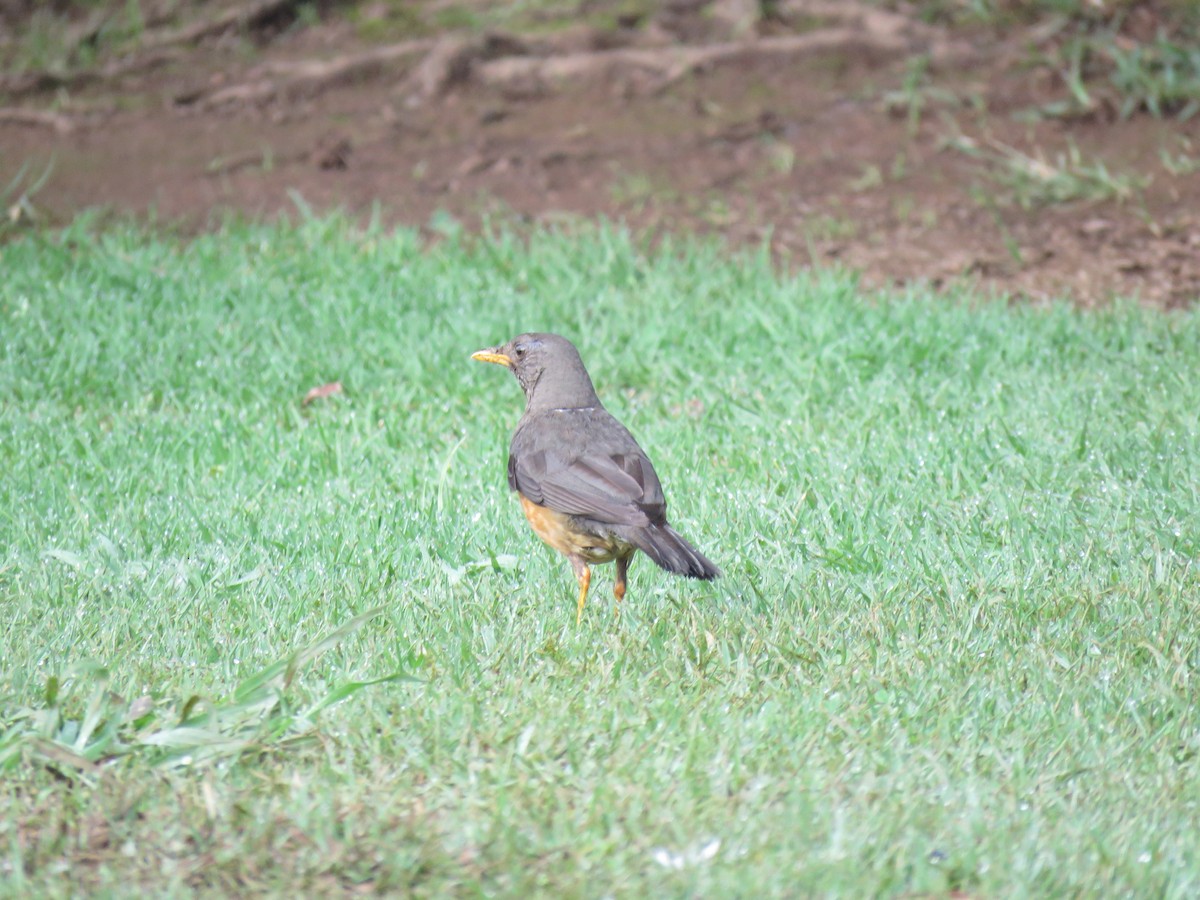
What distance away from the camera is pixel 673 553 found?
3.96m

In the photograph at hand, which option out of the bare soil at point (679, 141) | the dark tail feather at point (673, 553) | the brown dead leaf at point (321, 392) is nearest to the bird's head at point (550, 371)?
the dark tail feather at point (673, 553)

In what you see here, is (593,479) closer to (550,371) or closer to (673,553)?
(673,553)

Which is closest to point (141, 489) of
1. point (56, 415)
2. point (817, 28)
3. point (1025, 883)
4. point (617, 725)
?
point (56, 415)

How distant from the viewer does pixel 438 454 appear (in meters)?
6.11

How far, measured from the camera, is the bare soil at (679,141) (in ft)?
28.6

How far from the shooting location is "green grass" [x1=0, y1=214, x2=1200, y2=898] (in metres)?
3.03

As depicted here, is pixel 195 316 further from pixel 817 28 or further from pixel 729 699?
Answer: pixel 817 28

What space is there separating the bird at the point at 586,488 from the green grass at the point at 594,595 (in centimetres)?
25

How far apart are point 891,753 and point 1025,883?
0.61m

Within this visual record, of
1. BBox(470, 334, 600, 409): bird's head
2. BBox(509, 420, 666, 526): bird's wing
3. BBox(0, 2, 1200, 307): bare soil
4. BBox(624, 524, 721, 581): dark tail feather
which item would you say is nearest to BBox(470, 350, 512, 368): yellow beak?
BBox(470, 334, 600, 409): bird's head

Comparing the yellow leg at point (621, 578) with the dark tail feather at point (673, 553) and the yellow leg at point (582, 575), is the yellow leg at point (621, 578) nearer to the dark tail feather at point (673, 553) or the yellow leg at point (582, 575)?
the yellow leg at point (582, 575)

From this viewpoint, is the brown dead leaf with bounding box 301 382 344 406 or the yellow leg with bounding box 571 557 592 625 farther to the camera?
the brown dead leaf with bounding box 301 382 344 406

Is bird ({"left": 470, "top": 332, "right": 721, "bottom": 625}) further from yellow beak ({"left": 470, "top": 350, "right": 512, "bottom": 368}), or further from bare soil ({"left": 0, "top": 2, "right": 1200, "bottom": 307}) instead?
bare soil ({"left": 0, "top": 2, "right": 1200, "bottom": 307})

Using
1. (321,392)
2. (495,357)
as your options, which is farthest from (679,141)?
(495,357)
